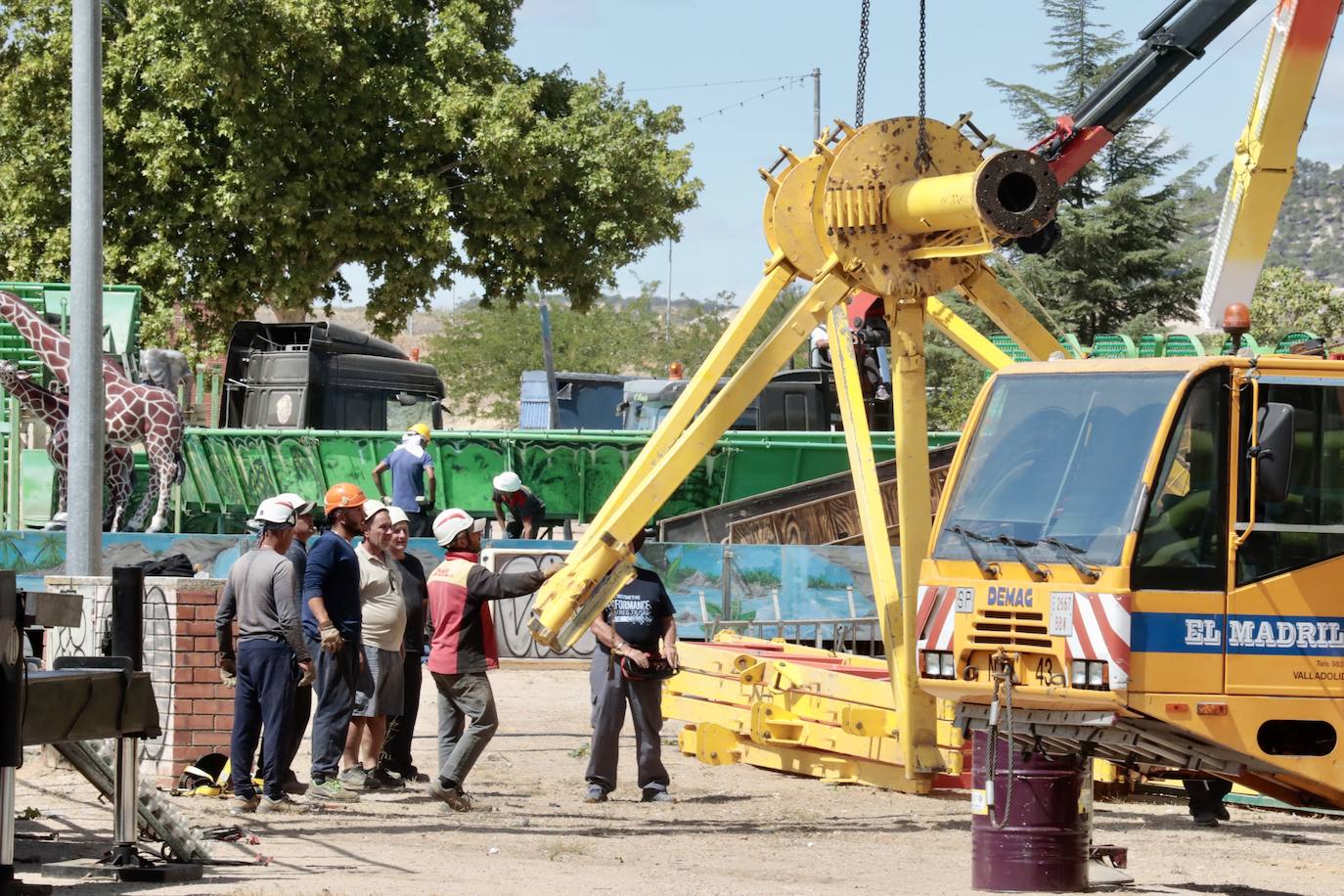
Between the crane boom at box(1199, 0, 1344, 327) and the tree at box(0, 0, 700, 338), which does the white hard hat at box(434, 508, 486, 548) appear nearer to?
the crane boom at box(1199, 0, 1344, 327)

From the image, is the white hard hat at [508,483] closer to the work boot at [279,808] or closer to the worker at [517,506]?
the worker at [517,506]

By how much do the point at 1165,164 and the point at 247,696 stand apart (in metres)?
38.2

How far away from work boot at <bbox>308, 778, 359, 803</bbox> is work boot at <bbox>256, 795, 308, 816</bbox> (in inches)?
11.3

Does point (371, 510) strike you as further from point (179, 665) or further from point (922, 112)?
point (922, 112)

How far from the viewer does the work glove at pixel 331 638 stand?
11.6 m

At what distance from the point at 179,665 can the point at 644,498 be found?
3.22 metres

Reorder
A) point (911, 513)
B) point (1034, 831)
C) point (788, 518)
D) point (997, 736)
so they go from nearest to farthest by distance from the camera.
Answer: point (997, 736) < point (1034, 831) < point (911, 513) < point (788, 518)

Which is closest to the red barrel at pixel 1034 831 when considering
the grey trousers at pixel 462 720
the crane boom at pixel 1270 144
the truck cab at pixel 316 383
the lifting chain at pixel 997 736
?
the lifting chain at pixel 997 736

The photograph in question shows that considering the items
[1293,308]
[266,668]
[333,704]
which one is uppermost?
[1293,308]

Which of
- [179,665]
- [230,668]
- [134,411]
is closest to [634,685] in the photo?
[230,668]

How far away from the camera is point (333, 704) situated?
39.0ft

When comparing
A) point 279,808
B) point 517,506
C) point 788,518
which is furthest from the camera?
point 517,506

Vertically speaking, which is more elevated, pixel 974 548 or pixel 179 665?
pixel 974 548

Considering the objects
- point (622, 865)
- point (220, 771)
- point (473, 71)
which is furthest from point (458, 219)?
point (622, 865)
